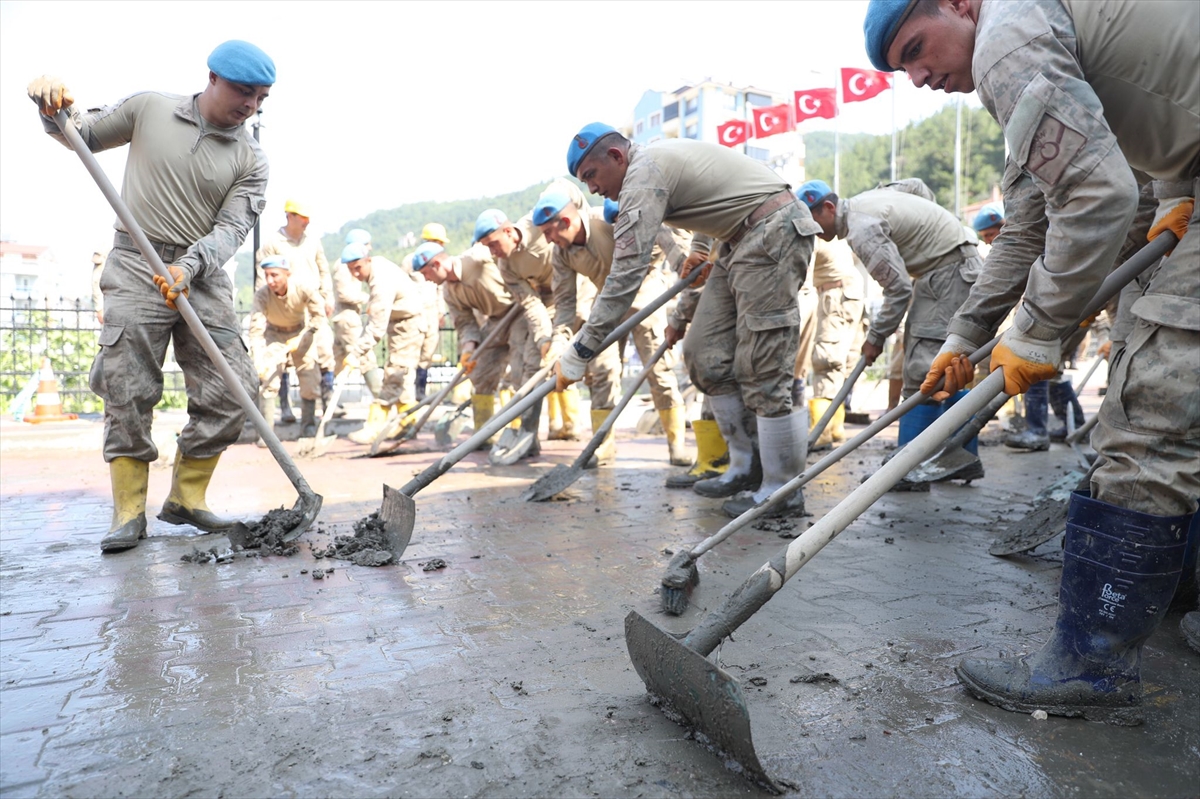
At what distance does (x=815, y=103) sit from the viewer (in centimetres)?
1984

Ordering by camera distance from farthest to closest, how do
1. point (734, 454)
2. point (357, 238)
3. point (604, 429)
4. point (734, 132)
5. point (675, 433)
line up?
point (734, 132) < point (357, 238) < point (675, 433) < point (604, 429) < point (734, 454)

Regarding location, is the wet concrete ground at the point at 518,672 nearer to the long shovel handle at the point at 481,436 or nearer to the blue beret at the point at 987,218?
the long shovel handle at the point at 481,436

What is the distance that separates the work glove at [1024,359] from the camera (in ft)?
6.75

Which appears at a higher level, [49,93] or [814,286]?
[49,93]

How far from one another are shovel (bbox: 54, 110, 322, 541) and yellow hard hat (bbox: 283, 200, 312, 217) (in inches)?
236

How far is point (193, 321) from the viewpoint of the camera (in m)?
3.65

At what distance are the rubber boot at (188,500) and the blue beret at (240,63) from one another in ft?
5.86

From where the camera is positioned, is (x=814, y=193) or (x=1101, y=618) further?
(x=814, y=193)

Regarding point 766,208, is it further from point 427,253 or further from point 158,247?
point 427,253

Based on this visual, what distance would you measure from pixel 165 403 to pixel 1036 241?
13248mm

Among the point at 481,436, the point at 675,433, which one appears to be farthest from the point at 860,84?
the point at 481,436

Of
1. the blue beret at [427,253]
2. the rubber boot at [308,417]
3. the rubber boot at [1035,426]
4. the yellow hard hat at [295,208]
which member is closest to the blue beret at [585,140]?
the blue beret at [427,253]

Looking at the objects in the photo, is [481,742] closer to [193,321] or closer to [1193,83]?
[1193,83]

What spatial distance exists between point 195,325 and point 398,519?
1246 millimetres
